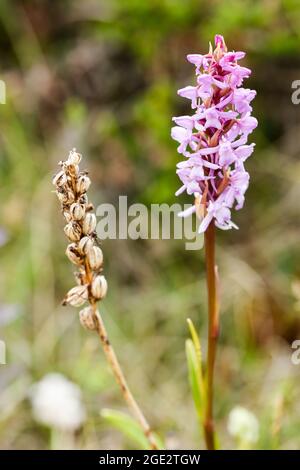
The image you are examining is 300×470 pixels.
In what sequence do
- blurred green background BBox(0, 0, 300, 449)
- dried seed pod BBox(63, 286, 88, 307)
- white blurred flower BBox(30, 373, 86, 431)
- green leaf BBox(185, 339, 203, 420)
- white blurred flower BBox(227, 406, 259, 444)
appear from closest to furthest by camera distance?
1. dried seed pod BBox(63, 286, 88, 307)
2. green leaf BBox(185, 339, 203, 420)
3. white blurred flower BBox(227, 406, 259, 444)
4. white blurred flower BBox(30, 373, 86, 431)
5. blurred green background BBox(0, 0, 300, 449)

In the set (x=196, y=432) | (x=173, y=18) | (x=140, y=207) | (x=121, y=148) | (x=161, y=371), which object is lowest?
(x=196, y=432)

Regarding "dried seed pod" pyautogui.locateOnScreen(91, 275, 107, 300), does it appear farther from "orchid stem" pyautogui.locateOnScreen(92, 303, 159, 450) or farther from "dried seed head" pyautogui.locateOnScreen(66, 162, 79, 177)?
"dried seed head" pyautogui.locateOnScreen(66, 162, 79, 177)

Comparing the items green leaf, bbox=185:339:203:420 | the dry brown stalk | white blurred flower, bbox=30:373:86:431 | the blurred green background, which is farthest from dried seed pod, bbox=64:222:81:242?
white blurred flower, bbox=30:373:86:431

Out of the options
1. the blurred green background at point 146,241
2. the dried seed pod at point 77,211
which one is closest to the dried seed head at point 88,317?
the dried seed pod at point 77,211

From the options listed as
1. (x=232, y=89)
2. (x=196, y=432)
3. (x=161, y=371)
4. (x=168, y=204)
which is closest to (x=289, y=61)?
(x=168, y=204)

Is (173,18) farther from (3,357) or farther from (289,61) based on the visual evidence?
(3,357)

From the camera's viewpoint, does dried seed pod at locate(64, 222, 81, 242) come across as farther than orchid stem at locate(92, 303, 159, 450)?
No
